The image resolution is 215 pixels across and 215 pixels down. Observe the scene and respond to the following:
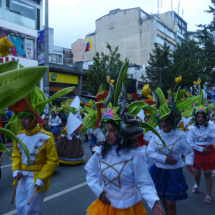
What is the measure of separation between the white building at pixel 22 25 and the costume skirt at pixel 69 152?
1159cm

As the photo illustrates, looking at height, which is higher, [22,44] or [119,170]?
[22,44]

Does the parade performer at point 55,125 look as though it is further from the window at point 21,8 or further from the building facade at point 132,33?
the building facade at point 132,33

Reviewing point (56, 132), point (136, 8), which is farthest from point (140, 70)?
point (56, 132)

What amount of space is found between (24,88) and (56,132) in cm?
1181

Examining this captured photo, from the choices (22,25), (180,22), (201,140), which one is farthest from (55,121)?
(180,22)

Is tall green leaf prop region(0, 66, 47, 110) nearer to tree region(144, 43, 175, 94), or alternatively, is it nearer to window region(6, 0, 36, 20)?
window region(6, 0, 36, 20)

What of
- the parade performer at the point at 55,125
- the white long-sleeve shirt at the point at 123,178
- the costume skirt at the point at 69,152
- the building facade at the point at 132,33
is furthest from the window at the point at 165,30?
the white long-sleeve shirt at the point at 123,178

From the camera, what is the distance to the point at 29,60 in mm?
18641

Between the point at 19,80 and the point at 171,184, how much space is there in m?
3.16

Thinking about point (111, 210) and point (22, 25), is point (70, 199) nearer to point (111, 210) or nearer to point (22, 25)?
point (111, 210)

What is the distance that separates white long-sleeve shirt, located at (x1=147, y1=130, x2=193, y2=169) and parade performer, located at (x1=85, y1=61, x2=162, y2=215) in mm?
1205

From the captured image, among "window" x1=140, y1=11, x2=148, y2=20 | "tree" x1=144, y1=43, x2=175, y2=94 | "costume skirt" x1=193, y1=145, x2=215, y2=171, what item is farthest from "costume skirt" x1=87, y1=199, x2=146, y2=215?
"window" x1=140, y1=11, x2=148, y2=20

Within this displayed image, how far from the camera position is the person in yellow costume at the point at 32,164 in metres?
3.10

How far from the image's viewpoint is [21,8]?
62.3ft
